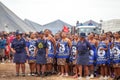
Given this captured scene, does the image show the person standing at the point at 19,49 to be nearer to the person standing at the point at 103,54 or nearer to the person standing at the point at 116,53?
the person standing at the point at 103,54

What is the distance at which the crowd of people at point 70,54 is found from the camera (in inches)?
627

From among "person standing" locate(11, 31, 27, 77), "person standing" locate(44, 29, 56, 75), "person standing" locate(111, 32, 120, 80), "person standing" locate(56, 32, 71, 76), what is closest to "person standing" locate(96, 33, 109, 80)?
"person standing" locate(111, 32, 120, 80)

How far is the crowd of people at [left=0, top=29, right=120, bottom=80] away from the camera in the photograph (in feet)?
52.3

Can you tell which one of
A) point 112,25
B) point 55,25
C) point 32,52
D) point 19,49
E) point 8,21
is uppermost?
point 55,25

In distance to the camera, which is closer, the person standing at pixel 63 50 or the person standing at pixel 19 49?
the person standing at pixel 19 49

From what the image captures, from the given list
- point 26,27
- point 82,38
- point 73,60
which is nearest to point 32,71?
point 73,60

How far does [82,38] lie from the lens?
52.2ft

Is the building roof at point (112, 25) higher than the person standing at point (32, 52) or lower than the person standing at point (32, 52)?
higher

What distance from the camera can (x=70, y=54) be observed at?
56.4ft

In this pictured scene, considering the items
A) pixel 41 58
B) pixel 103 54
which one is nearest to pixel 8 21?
pixel 41 58

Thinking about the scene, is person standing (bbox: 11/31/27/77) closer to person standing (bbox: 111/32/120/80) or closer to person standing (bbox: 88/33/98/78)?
person standing (bbox: 88/33/98/78)

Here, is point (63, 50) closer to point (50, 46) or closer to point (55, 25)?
point (50, 46)

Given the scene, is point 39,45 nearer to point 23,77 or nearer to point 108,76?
point 23,77

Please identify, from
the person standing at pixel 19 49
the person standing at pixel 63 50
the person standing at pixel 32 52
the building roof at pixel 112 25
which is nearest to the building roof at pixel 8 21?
the building roof at pixel 112 25
